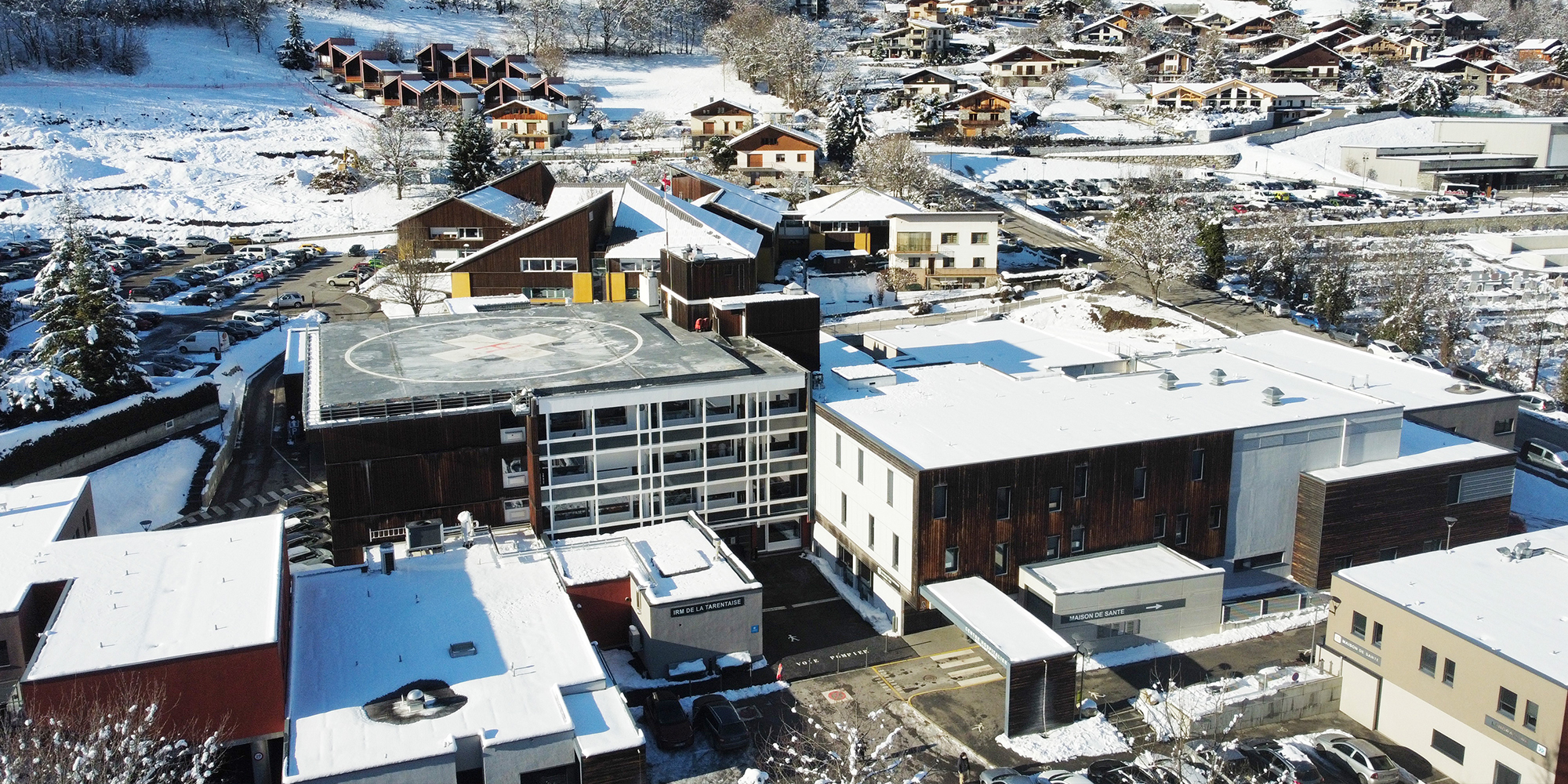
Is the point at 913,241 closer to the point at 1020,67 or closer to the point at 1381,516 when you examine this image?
the point at 1381,516

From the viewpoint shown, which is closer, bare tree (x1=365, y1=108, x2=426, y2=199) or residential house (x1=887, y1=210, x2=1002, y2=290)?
residential house (x1=887, y1=210, x2=1002, y2=290)

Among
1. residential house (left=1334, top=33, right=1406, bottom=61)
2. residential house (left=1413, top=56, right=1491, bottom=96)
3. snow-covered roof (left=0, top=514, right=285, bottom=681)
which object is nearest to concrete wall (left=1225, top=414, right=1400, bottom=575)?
snow-covered roof (left=0, top=514, right=285, bottom=681)

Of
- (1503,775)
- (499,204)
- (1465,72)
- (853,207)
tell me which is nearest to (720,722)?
(1503,775)

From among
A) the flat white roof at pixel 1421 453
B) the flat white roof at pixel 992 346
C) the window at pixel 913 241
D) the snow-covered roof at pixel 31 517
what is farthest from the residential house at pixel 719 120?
the snow-covered roof at pixel 31 517

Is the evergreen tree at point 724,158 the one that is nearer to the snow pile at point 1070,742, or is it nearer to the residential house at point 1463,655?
the residential house at point 1463,655

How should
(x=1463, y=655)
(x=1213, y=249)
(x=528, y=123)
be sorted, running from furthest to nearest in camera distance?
(x=528, y=123) → (x=1213, y=249) → (x=1463, y=655)

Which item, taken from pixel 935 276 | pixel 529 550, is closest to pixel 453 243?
pixel 935 276

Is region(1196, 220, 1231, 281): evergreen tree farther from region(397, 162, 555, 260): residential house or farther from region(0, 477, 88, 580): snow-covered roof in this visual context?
region(0, 477, 88, 580): snow-covered roof
